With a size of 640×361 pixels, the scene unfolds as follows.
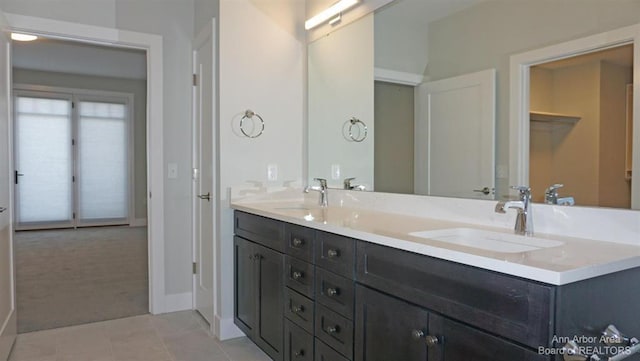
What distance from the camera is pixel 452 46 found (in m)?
2.15

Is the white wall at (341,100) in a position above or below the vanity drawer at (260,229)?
above

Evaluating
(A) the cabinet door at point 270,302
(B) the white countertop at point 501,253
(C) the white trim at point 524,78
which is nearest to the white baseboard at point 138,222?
(A) the cabinet door at point 270,302

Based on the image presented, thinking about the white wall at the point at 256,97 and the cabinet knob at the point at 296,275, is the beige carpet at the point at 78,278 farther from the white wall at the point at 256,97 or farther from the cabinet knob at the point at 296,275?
the cabinet knob at the point at 296,275

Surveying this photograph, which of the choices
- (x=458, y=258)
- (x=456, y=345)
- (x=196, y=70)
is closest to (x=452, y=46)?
(x=458, y=258)

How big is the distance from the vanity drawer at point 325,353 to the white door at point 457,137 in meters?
0.86

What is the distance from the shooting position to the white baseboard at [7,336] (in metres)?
2.39

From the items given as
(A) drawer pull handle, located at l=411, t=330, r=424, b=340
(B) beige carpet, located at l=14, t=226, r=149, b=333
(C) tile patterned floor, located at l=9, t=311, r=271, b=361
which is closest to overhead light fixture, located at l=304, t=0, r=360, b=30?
(A) drawer pull handle, located at l=411, t=330, r=424, b=340

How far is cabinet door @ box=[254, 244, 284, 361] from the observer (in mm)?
2273

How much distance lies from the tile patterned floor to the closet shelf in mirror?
1883 millimetres

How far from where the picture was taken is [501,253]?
1199 mm

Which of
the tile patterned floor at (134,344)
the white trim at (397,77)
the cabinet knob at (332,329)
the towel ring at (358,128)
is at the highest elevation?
the white trim at (397,77)

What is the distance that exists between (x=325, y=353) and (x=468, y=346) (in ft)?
2.68

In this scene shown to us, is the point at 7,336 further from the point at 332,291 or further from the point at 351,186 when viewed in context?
the point at 351,186

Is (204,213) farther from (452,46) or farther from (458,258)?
(458,258)
